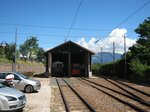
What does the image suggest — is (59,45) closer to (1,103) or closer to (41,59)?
(1,103)

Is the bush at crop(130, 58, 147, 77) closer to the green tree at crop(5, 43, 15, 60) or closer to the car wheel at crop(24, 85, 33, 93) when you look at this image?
the car wheel at crop(24, 85, 33, 93)

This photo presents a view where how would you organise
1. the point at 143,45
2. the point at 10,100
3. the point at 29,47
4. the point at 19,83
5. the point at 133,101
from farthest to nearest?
the point at 29,47 < the point at 143,45 < the point at 19,83 < the point at 133,101 < the point at 10,100

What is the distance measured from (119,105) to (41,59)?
483ft

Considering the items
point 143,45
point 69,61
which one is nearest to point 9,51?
point 69,61

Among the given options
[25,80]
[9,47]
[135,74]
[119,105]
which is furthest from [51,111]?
[9,47]

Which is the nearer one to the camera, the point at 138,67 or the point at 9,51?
the point at 138,67

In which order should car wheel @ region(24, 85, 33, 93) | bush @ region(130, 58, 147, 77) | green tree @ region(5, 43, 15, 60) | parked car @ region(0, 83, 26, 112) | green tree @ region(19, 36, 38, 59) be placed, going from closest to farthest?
parked car @ region(0, 83, 26, 112)
car wheel @ region(24, 85, 33, 93)
bush @ region(130, 58, 147, 77)
green tree @ region(5, 43, 15, 60)
green tree @ region(19, 36, 38, 59)

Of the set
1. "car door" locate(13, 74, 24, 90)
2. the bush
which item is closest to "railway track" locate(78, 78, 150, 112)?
"car door" locate(13, 74, 24, 90)

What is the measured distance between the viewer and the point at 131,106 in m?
15.3

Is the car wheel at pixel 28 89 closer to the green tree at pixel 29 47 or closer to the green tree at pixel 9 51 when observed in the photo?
the green tree at pixel 9 51

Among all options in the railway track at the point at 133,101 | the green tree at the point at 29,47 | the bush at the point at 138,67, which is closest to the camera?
the railway track at the point at 133,101

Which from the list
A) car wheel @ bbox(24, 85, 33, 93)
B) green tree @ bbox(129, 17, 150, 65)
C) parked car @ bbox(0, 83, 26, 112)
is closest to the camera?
parked car @ bbox(0, 83, 26, 112)

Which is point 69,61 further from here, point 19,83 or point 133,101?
point 133,101

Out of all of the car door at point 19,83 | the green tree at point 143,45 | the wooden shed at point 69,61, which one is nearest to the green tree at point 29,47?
the wooden shed at point 69,61
